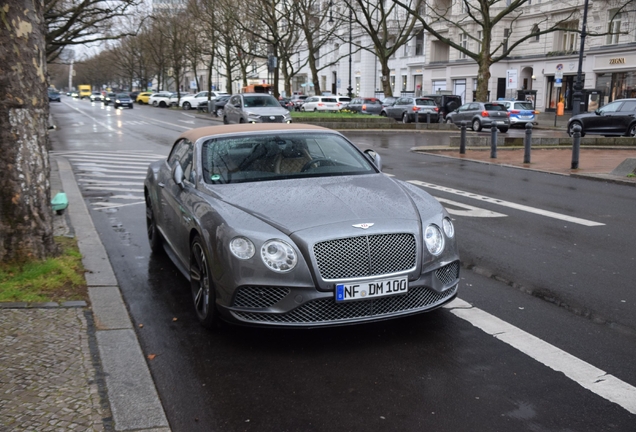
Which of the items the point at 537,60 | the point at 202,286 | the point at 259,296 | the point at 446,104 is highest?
the point at 537,60

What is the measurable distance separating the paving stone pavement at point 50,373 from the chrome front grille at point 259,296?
1026mm

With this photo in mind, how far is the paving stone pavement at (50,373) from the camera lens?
11.9 feet

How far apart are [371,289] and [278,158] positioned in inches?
77.8

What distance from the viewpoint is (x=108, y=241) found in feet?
27.5

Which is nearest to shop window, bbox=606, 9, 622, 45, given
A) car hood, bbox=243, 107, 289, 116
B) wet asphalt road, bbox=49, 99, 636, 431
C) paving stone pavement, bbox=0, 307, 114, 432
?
car hood, bbox=243, 107, 289, 116

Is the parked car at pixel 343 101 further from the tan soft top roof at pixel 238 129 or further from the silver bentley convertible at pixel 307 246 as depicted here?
the silver bentley convertible at pixel 307 246

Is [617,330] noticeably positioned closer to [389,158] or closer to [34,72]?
[34,72]

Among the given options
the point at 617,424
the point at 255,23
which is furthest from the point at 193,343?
the point at 255,23

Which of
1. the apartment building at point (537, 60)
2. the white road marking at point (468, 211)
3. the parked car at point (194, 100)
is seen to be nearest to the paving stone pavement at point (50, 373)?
the white road marking at point (468, 211)

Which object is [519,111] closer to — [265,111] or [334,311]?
[265,111]

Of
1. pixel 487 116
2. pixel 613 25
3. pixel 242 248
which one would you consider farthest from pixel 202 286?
pixel 613 25

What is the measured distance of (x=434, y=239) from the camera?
16.4 ft

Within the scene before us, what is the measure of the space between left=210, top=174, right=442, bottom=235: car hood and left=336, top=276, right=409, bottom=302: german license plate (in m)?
0.45

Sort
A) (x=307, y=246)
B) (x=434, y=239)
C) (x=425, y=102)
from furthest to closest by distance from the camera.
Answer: (x=425, y=102) → (x=434, y=239) → (x=307, y=246)
